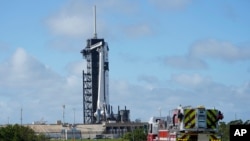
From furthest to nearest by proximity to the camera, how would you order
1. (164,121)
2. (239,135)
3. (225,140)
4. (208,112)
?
(225,140) → (164,121) → (208,112) → (239,135)

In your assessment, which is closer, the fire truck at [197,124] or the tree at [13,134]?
the fire truck at [197,124]

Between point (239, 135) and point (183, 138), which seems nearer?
point (239, 135)

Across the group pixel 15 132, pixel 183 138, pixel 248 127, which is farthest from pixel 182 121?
pixel 15 132

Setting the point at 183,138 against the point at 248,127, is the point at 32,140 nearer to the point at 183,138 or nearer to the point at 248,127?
the point at 183,138

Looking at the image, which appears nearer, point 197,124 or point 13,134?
point 197,124

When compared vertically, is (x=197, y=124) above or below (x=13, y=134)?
below

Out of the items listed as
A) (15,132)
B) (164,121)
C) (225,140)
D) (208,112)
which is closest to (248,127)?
(208,112)

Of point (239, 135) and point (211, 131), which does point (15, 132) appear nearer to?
point (211, 131)

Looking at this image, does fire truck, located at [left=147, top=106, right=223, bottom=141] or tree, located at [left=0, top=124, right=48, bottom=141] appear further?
tree, located at [left=0, top=124, right=48, bottom=141]

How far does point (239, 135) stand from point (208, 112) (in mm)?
20696

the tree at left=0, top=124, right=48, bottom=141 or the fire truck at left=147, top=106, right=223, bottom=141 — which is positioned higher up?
the tree at left=0, top=124, right=48, bottom=141

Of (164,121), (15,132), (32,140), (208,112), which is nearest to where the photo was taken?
(208,112)

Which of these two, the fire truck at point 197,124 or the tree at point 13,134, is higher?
the tree at point 13,134

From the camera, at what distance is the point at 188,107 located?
1337 inches
